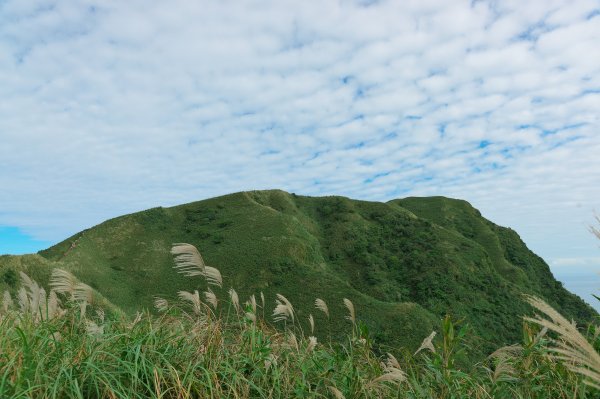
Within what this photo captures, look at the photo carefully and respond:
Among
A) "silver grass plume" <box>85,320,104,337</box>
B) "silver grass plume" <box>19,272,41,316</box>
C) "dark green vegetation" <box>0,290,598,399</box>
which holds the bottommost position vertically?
"dark green vegetation" <box>0,290,598,399</box>

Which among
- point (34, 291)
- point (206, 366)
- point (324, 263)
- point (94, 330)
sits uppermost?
point (324, 263)

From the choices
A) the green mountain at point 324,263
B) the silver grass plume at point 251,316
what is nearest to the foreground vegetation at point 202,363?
the silver grass plume at point 251,316

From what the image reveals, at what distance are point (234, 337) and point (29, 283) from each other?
2.70 metres

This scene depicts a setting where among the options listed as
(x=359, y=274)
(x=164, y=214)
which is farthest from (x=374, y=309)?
(x=164, y=214)

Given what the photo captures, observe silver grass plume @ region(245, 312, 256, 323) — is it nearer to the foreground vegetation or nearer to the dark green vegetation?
the foreground vegetation

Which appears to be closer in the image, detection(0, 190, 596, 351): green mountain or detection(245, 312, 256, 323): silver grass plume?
detection(245, 312, 256, 323): silver grass plume

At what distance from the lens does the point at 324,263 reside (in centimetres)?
5881

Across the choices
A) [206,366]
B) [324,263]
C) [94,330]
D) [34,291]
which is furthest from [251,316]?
[324,263]

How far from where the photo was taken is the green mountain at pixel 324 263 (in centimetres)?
4591

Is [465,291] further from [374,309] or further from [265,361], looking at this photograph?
[265,361]

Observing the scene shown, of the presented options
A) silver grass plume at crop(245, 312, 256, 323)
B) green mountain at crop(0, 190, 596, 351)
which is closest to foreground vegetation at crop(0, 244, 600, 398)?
silver grass plume at crop(245, 312, 256, 323)

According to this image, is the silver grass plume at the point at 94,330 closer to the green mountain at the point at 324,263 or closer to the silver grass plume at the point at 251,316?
the silver grass plume at the point at 251,316

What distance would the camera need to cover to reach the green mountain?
151ft

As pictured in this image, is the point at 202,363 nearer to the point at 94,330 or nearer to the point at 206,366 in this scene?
the point at 206,366
